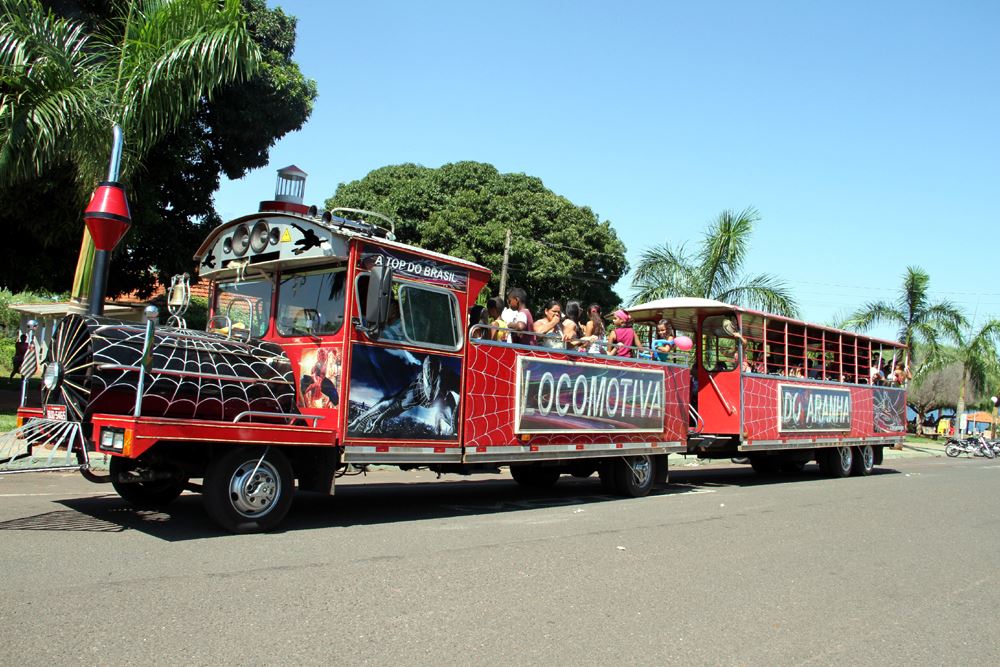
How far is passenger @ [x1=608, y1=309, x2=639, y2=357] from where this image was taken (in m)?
11.4

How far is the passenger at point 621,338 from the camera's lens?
37.3 feet

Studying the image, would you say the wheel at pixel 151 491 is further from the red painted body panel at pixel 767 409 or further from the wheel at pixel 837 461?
the wheel at pixel 837 461

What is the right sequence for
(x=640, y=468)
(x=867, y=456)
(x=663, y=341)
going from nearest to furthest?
(x=640, y=468), (x=663, y=341), (x=867, y=456)

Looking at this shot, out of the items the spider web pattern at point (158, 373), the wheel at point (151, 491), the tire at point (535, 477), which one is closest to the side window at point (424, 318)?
the spider web pattern at point (158, 373)

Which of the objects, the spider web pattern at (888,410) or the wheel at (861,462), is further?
the spider web pattern at (888,410)

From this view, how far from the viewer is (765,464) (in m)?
16.8

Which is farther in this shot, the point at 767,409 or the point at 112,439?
the point at 767,409

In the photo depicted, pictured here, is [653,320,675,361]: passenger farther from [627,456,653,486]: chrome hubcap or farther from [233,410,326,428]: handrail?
[233,410,326,428]: handrail

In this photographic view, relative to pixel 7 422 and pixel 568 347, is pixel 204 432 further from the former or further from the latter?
pixel 7 422

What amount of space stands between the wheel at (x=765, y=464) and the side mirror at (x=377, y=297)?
10421 mm

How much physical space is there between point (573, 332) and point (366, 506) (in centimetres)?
359

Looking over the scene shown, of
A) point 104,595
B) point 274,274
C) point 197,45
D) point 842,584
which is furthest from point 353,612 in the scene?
point 197,45

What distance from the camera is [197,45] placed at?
476 inches

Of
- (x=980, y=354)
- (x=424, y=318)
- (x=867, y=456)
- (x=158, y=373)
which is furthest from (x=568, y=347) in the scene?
(x=980, y=354)
